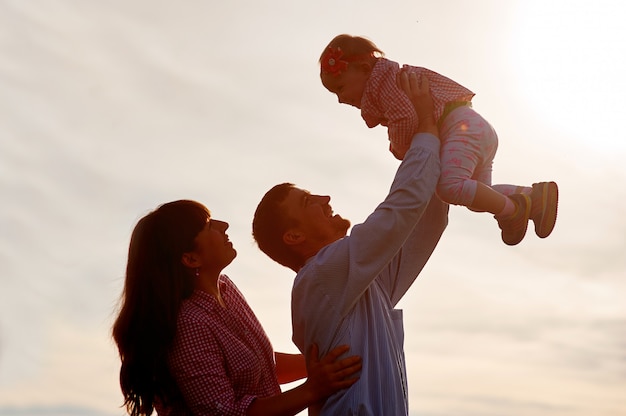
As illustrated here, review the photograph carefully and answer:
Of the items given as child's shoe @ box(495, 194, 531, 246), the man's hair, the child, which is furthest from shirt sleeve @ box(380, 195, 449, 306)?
the man's hair

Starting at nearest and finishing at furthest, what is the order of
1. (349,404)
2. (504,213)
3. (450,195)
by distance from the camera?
1. (349,404)
2. (450,195)
3. (504,213)

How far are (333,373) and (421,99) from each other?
6.25 feet

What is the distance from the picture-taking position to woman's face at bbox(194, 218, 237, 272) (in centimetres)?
554

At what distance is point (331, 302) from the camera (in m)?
5.18

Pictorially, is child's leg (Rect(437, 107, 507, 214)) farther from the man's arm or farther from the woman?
the woman

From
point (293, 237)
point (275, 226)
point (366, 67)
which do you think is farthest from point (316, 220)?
point (366, 67)

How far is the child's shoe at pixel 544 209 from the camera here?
5.78 m

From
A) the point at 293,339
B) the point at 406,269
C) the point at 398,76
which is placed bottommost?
the point at 293,339

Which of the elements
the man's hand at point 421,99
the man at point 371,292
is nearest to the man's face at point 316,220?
the man at point 371,292

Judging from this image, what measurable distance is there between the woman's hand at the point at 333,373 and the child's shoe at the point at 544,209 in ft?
5.57

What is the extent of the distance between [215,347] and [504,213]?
2169 mm

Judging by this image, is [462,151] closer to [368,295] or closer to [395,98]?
[395,98]

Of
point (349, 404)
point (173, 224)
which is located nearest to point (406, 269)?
point (349, 404)

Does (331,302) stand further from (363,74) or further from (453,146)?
(363,74)
